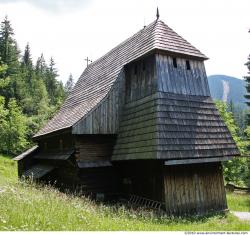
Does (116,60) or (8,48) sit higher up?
(8,48)

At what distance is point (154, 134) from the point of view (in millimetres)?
13289

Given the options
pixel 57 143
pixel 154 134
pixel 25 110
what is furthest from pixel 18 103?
pixel 154 134

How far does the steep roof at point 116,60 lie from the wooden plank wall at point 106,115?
0.93 feet

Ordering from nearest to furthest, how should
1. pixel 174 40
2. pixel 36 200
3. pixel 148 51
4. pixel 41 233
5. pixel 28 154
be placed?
pixel 41 233 < pixel 36 200 < pixel 148 51 < pixel 174 40 < pixel 28 154

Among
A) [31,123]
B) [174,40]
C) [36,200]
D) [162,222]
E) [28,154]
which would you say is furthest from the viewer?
[31,123]

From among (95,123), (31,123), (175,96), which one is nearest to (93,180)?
(95,123)

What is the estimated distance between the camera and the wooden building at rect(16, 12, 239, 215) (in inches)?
537

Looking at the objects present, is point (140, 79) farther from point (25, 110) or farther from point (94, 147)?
point (25, 110)

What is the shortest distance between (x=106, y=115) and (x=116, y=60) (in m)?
4.51

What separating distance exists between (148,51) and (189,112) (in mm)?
3322

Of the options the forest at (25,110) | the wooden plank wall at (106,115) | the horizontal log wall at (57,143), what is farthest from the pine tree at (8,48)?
the wooden plank wall at (106,115)

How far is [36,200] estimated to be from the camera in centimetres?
911

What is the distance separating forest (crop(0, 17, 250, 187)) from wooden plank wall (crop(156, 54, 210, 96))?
41.3 ft

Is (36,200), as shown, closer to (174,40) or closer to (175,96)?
(175,96)
